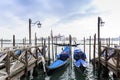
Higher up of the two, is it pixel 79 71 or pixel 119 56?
pixel 119 56

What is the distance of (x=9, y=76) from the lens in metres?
7.82

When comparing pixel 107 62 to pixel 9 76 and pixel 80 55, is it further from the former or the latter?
pixel 80 55

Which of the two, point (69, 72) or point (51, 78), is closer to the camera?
point (51, 78)

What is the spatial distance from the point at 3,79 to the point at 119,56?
531 cm

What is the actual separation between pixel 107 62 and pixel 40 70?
784 cm

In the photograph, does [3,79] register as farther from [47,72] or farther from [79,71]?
[79,71]

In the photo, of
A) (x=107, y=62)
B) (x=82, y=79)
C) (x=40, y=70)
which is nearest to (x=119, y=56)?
(x=107, y=62)

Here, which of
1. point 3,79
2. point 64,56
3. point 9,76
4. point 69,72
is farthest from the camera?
point 64,56

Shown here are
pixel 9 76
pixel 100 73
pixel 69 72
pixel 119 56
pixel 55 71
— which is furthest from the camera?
pixel 69 72

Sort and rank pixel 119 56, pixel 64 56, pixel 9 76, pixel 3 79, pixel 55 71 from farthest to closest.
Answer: pixel 64 56 < pixel 55 71 < pixel 119 56 < pixel 9 76 < pixel 3 79

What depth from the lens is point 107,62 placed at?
40.0ft

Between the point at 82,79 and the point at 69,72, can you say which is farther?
the point at 69,72

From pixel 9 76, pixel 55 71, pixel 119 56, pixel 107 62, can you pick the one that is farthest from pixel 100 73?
pixel 9 76

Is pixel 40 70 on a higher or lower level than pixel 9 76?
lower
